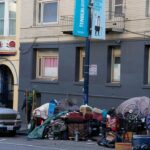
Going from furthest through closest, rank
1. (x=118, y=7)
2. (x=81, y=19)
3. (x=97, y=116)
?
(x=118, y=7) < (x=81, y=19) < (x=97, y=116)

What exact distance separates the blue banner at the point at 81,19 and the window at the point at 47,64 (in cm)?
516

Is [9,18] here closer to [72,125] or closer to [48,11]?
[48,11]

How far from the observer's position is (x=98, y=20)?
971 inches

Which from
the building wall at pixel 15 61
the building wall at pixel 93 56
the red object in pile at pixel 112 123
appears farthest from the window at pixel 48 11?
the red object in pile at pixel 112 123

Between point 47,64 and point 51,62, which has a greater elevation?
point 51,62

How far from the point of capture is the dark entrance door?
109 ft

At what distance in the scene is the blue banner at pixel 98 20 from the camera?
2452 cm

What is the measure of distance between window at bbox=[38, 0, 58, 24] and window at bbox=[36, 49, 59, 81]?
5.34 ft

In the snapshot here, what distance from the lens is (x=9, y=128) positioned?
23.9 m

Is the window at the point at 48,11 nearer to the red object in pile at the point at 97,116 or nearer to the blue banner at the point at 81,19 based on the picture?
the blue banner at the point at 81,19

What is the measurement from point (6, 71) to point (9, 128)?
9951 millimetres

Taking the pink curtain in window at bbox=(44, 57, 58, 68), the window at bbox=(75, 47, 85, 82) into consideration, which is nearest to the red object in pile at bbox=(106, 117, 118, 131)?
the window at bbox=(75, 47, 85, 82)

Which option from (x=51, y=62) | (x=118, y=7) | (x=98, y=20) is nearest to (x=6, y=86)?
(x=51, y=62)

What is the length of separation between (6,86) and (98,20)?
412 inches
